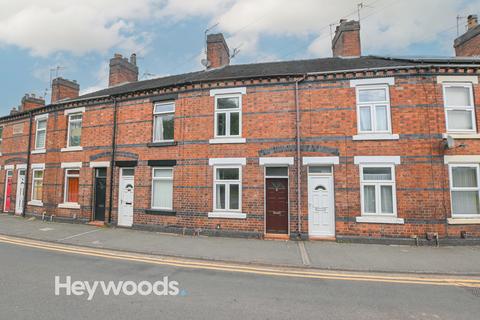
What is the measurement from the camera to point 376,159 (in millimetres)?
9188

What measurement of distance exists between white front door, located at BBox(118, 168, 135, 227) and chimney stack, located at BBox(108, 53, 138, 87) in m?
8.33

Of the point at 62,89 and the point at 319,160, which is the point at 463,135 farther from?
the point at 62,89

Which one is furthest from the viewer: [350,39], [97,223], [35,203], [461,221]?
[35,203]

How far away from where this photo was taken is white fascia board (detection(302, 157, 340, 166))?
30.9ft

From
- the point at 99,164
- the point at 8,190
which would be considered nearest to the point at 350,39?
the point at 99,164

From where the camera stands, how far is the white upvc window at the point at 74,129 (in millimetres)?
13492

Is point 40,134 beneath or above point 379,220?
above

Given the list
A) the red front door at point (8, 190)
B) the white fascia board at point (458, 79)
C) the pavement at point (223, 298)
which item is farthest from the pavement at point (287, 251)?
the red front door at point (8, 190)

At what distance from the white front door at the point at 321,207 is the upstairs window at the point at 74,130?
11912mm

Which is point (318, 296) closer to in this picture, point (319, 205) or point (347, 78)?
point (319, 205)

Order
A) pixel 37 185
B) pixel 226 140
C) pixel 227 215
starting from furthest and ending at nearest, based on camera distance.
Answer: pixel 37 185 < pixel 226 140 < pixel 227 215

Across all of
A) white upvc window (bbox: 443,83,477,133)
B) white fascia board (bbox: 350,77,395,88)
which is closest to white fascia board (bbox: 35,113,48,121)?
white fascia board (bbox: 350,77,395,88)

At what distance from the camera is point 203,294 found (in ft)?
15.3

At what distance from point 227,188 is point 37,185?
39.5 ft
